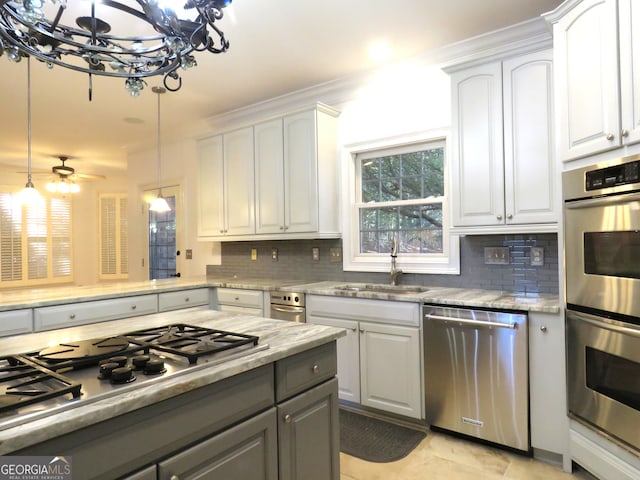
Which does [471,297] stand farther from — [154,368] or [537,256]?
[154,368]

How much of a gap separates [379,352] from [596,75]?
6.66 feet

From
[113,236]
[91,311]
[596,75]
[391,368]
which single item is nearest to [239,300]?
[91,311]

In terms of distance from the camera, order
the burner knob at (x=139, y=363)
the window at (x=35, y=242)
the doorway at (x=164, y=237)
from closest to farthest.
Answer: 1. the burner knob at (x=139, y=363)
2. the doorway at (x=164, y=237)
3. the window at (x=35, y=242)

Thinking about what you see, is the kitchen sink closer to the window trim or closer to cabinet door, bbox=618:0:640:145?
the window trim

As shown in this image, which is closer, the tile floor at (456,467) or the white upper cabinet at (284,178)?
the tile floor at (456,467)

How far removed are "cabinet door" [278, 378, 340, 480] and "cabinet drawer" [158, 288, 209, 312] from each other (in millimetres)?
2286

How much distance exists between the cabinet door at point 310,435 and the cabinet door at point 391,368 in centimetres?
114

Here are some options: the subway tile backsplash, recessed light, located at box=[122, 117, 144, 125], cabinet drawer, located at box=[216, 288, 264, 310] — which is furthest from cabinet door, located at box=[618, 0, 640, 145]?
recessed light, located at box=[122, 117, 144, 125]

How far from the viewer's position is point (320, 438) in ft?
5.15

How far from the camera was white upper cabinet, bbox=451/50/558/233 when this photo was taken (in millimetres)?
2436

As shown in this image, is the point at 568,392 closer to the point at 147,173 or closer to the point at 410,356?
the point at 410,356

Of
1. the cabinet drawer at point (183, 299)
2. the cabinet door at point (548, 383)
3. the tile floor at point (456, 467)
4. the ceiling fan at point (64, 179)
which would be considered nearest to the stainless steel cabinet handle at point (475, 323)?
the cabinet door at point (548, 383)

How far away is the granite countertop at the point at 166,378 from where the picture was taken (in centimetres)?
82

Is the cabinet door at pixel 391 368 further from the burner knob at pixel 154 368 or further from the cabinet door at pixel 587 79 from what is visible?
the burner knob at pixel 154 368
